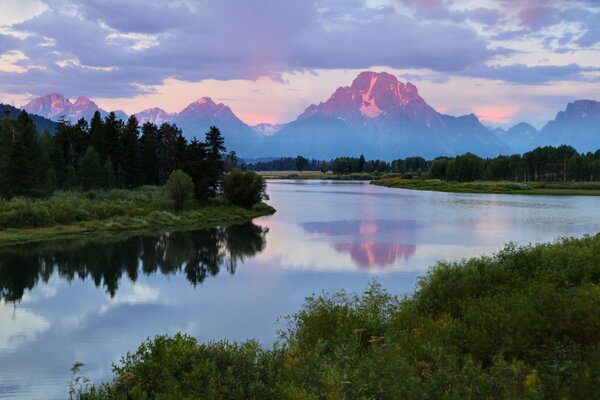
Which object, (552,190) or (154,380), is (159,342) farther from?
(552,190)

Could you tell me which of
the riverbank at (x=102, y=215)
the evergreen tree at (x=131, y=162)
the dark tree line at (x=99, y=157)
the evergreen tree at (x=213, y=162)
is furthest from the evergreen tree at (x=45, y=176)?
the evergreen tree at (x=213, y=162)

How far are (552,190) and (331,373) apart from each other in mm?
176786

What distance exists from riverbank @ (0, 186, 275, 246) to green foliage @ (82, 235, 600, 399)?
1749 inches

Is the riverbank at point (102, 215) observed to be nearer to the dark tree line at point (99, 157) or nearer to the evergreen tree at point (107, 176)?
the dark tree line at point (99, 157)

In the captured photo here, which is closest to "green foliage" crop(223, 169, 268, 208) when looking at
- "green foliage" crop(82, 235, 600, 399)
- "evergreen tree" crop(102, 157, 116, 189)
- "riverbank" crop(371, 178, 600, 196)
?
"evergreen tree" crop(102, 157, 116, 189)

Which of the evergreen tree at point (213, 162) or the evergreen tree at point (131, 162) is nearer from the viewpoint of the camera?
the evergreen tree at point (213, 162)

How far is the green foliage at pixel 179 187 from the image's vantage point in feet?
250

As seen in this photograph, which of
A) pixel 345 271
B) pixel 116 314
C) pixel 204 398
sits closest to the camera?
pixel 204 398

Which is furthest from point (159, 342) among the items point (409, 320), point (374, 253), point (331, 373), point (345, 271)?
point (374, 253)

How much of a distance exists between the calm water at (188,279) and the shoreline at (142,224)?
162 inches

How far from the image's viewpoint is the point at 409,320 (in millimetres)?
16781

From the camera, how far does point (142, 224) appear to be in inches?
2576

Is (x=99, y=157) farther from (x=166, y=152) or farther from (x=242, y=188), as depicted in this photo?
(x=242, y=188)

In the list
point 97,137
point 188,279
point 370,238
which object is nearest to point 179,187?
point 370,238
